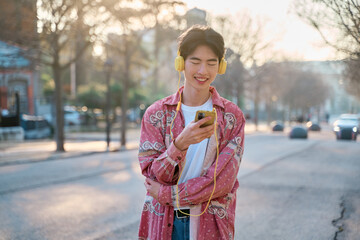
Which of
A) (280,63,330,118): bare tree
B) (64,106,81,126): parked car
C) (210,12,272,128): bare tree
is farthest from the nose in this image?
(280,63,330,118): bare tree

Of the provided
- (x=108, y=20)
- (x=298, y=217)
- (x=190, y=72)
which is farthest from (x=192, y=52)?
(x=108, y=20)

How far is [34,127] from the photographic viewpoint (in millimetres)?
25859

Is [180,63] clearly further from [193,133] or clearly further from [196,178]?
[196,178]

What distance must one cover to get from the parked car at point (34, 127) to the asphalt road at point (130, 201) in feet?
38.7

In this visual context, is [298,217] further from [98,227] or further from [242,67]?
[242,67]

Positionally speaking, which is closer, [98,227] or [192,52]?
[192,52]

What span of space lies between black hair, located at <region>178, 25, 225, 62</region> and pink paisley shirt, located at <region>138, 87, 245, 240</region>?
28cm

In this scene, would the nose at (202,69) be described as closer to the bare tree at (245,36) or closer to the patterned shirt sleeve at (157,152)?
the patterned shirt sleeve at (157,152)

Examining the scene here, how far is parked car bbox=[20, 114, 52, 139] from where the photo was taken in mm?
25231

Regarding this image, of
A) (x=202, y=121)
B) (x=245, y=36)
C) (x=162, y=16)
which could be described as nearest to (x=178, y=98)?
(x=202, y=121)

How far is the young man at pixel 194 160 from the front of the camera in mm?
2416

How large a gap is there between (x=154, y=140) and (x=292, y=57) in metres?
60.2

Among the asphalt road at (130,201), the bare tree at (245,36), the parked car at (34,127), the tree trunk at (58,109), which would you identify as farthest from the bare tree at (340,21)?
the bare tree at (245,36)

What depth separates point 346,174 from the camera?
11969 millimetres
